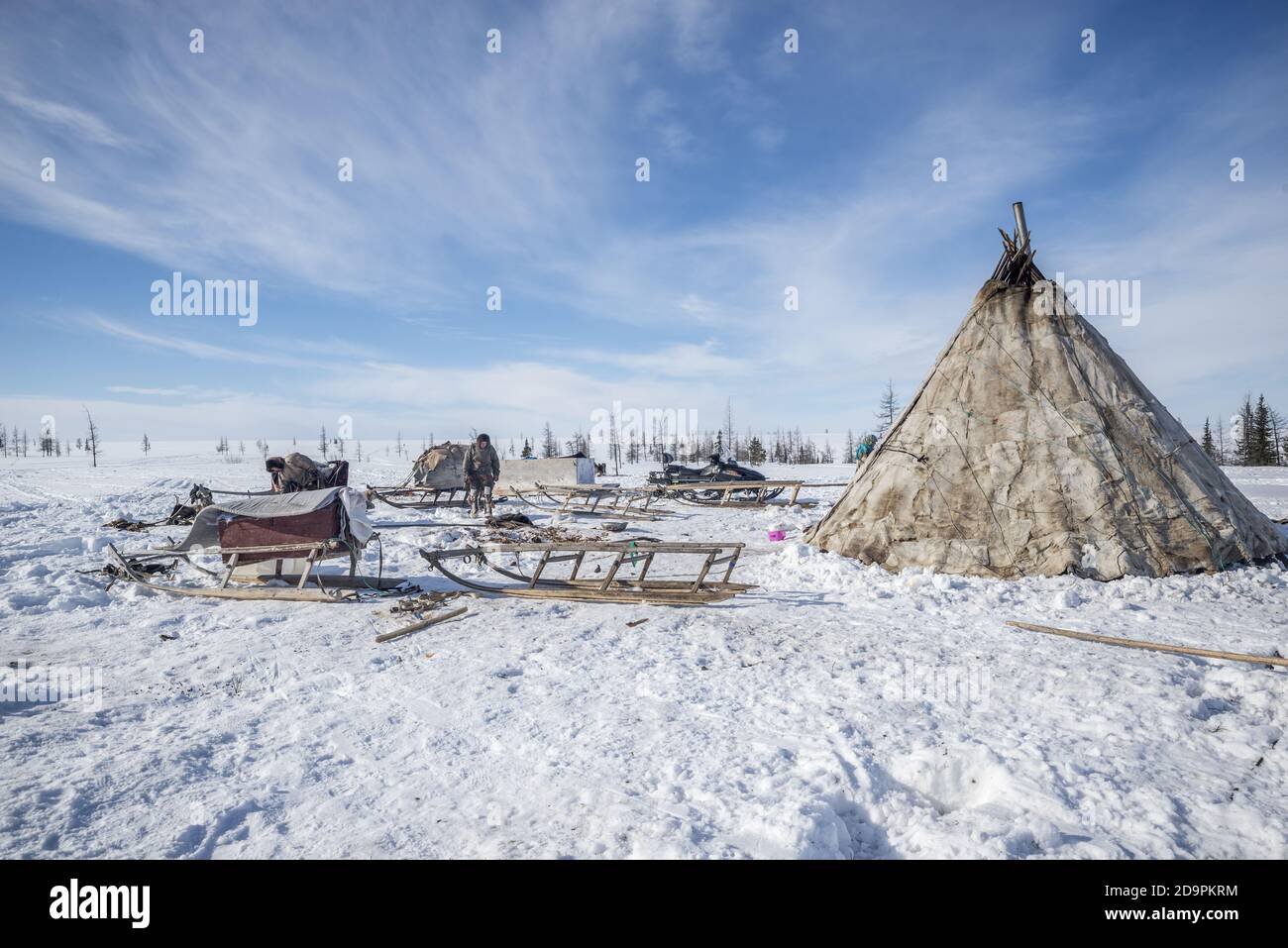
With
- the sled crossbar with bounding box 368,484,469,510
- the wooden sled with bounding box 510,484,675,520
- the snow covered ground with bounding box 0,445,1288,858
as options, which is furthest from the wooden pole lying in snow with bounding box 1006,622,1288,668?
the sled crossbar with bounding box 368,484,469,510

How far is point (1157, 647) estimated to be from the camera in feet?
17.3

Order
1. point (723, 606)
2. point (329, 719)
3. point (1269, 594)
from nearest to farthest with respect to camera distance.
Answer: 1. point (329, 719)
2. point (1269, 594)
3. point (723, 606)

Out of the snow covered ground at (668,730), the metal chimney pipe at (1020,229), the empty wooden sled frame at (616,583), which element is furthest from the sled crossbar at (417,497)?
the metal chimney pipe at (1020,229)

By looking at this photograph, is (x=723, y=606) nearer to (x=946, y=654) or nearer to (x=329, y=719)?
(x=946, y=654)

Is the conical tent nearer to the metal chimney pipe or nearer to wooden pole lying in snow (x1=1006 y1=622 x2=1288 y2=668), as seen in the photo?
the metal chimney pipe

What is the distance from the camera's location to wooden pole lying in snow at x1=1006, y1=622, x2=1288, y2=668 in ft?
15.7

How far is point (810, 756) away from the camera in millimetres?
3662

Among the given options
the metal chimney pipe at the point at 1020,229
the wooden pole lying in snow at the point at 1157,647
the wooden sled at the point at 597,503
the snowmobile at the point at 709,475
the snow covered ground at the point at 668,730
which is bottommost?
the snow covered ground at the point at 668,730

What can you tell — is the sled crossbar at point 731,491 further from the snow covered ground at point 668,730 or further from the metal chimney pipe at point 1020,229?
the snow covered ground at point 668,730

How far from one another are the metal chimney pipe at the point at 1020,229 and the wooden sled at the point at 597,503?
33.8 ft

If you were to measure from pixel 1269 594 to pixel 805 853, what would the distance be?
25.7 ft

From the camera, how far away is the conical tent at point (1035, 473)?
765 cm

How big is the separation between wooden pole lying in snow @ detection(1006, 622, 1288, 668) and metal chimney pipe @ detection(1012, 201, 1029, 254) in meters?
6.75
